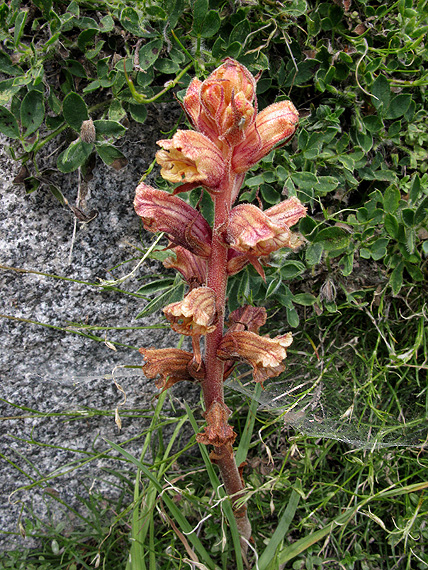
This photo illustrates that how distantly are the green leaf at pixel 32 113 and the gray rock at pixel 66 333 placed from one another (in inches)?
6.7

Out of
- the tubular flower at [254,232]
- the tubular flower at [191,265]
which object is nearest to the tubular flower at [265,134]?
the tubular flower at [254,232]

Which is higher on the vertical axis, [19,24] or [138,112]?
[19,24]

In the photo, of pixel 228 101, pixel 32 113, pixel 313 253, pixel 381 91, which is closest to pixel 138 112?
pixel 32 113

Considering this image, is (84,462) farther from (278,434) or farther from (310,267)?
(310,267)

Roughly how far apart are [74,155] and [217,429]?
3.65 feet

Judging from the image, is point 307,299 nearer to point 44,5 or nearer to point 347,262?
point 347,262

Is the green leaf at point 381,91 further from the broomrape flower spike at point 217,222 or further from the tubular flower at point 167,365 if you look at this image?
the tubular flower at point 167,365

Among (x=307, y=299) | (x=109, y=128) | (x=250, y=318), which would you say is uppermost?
(x=109, y=128)

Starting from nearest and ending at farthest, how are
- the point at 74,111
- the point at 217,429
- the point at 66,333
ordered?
the point at 217,429 < the point at 74,111 < the point at 66,333

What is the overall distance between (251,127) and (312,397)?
1.20 meters

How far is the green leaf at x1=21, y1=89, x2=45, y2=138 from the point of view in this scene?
1.77m

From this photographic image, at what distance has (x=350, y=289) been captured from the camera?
2.12 meters

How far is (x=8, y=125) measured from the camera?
5.92ft

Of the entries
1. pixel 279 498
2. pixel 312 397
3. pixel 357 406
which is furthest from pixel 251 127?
pixel 279 498
